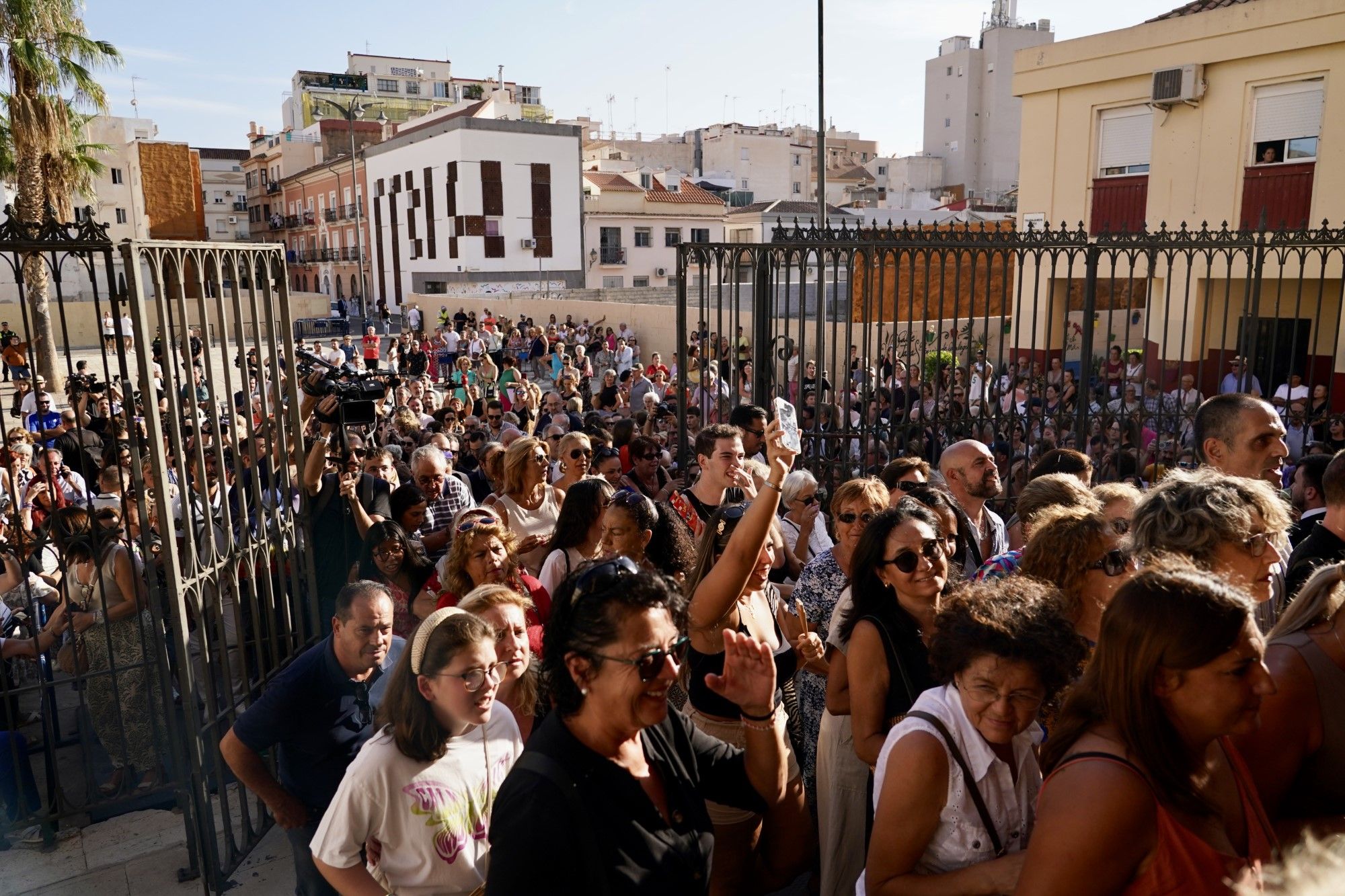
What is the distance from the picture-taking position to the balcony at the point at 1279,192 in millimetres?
12539

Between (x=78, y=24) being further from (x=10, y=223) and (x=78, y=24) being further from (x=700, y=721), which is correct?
(x=700, y=721)

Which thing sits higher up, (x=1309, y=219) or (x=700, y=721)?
(x=1309, y=219)

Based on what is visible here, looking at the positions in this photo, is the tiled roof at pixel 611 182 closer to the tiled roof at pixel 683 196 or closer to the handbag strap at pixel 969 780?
the tiled roof at pixel 683 196

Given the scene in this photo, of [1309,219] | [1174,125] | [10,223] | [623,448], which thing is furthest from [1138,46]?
[10,223]

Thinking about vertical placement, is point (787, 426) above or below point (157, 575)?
above

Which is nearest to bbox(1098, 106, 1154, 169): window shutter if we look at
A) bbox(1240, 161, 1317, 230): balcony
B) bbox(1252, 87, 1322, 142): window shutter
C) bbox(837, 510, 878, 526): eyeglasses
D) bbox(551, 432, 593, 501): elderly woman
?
bbox(1252, 87, 1322, 142): window shutter

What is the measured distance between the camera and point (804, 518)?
4.98 meters

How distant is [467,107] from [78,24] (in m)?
27.4

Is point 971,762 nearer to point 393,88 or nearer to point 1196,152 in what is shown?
point 1196,152

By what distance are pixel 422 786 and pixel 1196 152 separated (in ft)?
49.1

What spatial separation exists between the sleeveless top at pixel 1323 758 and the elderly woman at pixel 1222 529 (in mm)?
499

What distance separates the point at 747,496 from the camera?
4375mm

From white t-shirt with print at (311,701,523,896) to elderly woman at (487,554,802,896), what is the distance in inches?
22.4

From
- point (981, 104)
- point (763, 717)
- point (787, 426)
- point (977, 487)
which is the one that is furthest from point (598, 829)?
point (981, 104)
